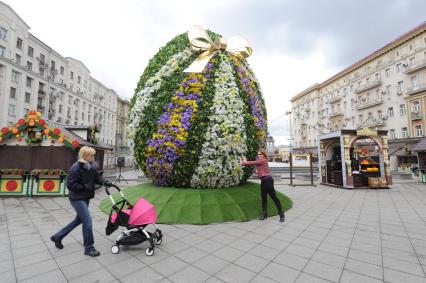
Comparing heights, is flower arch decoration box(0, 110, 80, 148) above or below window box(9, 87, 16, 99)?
below

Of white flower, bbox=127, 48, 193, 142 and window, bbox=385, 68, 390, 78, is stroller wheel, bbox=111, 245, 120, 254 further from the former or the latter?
window, bbox=385, 68, 390, 78

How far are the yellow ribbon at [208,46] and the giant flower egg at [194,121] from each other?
10.5 inches

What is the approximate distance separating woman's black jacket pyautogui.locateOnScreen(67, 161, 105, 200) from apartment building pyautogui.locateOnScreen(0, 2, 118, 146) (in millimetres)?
31135

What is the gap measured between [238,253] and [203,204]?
243 centimetres

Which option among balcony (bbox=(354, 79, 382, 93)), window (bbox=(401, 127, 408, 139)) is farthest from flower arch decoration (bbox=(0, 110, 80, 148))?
balcony (bbox=(354, 79, 382, 93))

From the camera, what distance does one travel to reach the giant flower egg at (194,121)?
666 cm

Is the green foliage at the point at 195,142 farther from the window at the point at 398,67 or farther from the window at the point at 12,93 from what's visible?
the window at the point at 12,93

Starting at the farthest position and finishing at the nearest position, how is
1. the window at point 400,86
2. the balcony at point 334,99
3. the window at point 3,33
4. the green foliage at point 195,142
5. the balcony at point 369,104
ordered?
1. the balcony at point 334,99
2. the balcony at point 369,104
3. the window at point 3,33
4. the window at point 400,86
5. the green foliage at point 195,142

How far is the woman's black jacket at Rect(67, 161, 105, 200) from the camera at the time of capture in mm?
3957

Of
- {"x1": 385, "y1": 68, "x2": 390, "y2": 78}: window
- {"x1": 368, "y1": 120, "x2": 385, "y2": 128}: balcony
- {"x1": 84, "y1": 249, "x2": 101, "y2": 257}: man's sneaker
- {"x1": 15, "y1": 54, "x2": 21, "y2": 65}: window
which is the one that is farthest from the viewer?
{"x1": 15, "y1": 54, "x2": 21, "y2": 65}: window

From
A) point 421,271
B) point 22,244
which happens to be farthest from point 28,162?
point 421,271

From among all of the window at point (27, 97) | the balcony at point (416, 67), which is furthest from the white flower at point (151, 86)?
the window at point (27, 97)

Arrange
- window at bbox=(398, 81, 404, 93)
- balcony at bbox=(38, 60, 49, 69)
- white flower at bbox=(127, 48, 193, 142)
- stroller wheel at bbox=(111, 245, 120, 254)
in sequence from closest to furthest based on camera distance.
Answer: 1. stroller wheel at bbox=(111, 245, 120, 254)
2. white flower at bbox=(127, 48, 193, 142)
3. window at bbox=(398, 81, 404, 93)
4. balcony at bbox=(38, 60, 49, 69)

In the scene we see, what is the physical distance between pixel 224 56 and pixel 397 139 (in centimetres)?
3374
